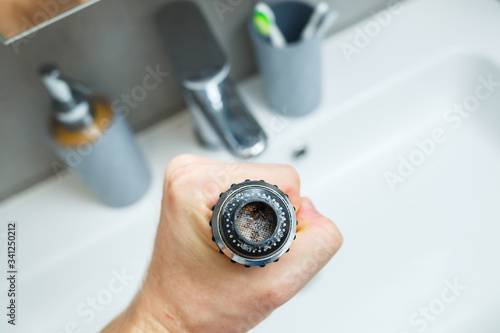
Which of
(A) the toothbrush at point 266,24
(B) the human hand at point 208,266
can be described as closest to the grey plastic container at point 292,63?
(A) the toothbrush at point 266,24

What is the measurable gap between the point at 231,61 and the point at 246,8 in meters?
0.08

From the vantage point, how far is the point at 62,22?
39cm

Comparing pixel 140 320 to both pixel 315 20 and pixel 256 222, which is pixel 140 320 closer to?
pixel 256 222

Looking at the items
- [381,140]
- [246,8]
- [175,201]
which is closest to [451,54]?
[381,140]

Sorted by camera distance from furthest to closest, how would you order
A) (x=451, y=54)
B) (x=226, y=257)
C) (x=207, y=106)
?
(x=451, y=54)
(x=207, y=106)
(x=226, y=257)

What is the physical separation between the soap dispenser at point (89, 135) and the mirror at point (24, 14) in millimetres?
95

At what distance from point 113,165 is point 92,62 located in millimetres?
110

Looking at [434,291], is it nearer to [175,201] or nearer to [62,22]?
[175,201]

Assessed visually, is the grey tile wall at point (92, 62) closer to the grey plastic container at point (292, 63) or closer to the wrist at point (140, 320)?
the grey plastic container at point (292, 63)

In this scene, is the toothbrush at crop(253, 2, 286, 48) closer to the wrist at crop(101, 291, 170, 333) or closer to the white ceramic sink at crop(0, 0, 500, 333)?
the white ceramic sink at crop(0, 0, 500, 333)

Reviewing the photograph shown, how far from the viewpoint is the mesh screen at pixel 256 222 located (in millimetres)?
269

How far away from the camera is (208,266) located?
304mm

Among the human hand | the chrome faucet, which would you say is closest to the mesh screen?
the human hand

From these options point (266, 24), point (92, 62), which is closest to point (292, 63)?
point (266, 24)
